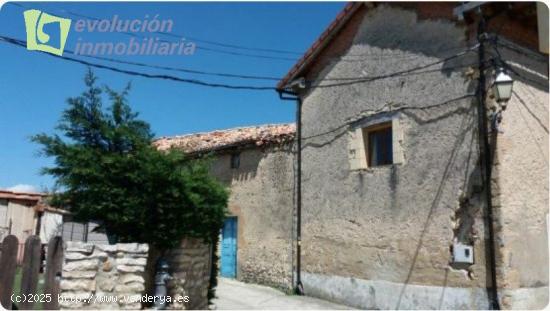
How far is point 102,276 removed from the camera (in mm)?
5133

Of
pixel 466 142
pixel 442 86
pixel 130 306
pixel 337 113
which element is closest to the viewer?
pixel 130 306

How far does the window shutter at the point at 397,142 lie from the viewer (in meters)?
7.99

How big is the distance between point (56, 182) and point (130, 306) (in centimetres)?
188

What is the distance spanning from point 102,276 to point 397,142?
517 centimetres

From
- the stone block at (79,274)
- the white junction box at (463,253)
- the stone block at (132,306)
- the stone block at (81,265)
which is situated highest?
the white junction box at (463,253)

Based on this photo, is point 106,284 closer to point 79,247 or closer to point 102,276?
point 102,276

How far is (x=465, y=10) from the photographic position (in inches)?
277

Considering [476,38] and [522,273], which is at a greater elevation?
[476,38]

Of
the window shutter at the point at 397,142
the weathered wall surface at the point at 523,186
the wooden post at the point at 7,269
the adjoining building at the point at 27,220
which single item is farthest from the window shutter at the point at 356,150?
the adjoining building at the point at 27,220

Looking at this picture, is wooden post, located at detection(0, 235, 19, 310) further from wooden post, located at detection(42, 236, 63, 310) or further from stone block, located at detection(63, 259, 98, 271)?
stone block, located at detection(63, 259, 98, 271)

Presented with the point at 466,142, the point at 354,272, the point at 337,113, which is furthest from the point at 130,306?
the point at 337,113

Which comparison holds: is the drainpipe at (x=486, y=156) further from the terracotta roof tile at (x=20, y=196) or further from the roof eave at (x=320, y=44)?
the terracotta roof tile at (x=20, y=196)

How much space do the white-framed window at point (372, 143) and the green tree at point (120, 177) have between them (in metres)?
3.72

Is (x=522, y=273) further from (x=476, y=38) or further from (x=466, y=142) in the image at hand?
(x=476, y=38)
